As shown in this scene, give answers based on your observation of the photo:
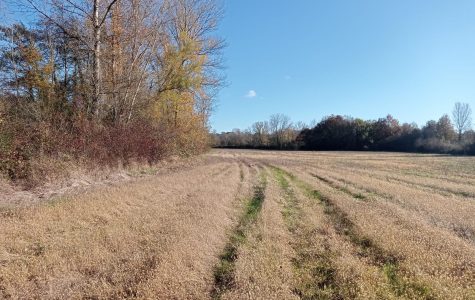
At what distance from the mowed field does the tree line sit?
3562 millimetres

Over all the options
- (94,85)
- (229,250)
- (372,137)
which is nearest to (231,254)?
(229,250)

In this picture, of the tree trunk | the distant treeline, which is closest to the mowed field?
the tree trunk

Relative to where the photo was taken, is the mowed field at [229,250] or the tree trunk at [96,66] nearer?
the mowed field at [229,250]

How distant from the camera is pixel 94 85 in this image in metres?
15.9

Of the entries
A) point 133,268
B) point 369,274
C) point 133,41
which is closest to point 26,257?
point 133,268

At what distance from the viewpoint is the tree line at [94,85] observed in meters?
11.8

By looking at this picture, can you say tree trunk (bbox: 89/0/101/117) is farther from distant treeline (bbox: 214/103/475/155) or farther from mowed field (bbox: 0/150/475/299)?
distant treeline (bbox: 214/103/475/155)

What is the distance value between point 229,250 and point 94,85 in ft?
41.5

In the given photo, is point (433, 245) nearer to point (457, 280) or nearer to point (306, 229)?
point (457, 280)

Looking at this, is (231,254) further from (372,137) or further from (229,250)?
(372,137)

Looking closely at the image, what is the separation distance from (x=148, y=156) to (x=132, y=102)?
3454 millimetres

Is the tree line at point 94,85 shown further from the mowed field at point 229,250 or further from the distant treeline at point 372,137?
the distant treeline at point 372,137

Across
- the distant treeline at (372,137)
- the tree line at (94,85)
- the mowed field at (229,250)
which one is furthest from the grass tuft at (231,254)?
the distant treeline at (372,137)

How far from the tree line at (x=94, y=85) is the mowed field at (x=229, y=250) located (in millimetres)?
3562
